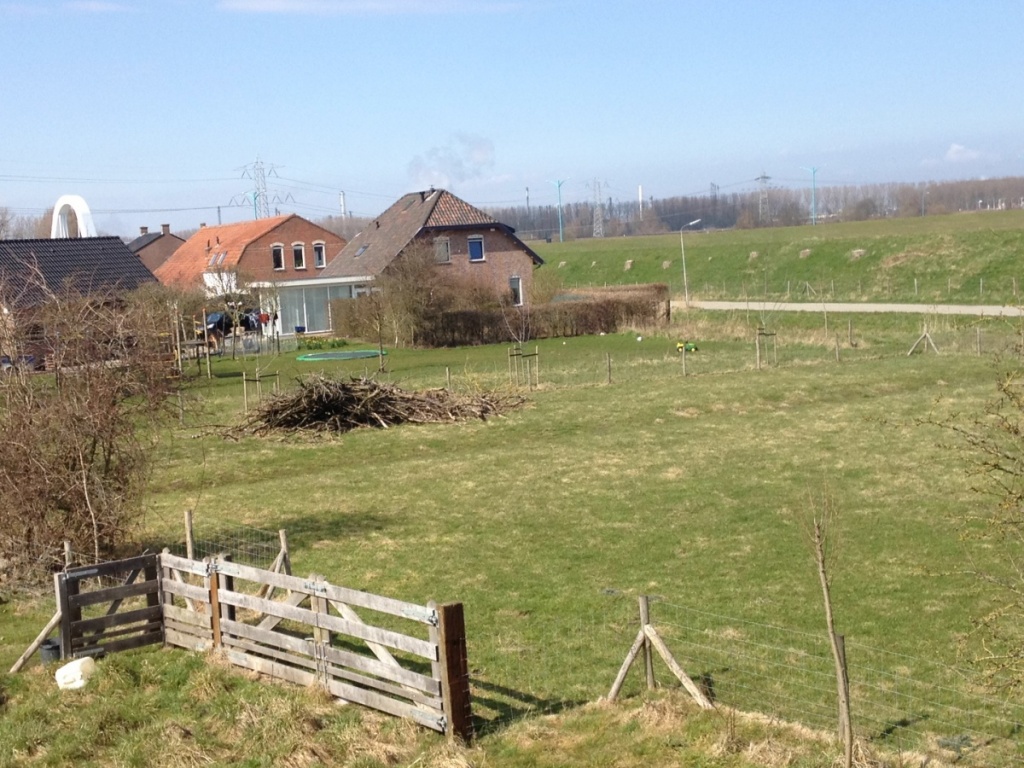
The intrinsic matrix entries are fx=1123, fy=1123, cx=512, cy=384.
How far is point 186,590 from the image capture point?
10.1 m

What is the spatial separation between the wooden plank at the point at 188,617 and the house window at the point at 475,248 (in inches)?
1799

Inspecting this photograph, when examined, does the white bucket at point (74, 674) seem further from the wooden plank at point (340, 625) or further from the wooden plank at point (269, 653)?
the wooden plank at point (340, 625)

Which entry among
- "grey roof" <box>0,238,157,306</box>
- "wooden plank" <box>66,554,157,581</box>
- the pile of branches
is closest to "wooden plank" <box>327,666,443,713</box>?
"wooden plank" <box>66,554,157,581</box>

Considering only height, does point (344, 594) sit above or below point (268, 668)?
above

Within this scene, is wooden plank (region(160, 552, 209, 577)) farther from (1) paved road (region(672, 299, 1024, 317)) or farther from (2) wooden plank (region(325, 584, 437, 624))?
(1) paved road (region(672, 299, 1024, 317))

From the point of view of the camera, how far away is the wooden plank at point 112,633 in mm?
10125

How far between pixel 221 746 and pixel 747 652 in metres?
4.88

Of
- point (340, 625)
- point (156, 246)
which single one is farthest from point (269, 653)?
point (156, 246)

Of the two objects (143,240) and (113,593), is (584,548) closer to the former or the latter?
(113,593)

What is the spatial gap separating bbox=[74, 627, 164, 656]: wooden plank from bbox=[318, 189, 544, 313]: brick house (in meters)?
42.6

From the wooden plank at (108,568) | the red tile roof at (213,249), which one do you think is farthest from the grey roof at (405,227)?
the wooden plank at (108,568)

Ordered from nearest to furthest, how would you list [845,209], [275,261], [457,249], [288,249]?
[457,249], [275,261], [288,249], [845,209]

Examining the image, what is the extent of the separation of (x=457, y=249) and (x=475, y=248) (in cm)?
94

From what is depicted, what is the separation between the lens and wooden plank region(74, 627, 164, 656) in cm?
1016
